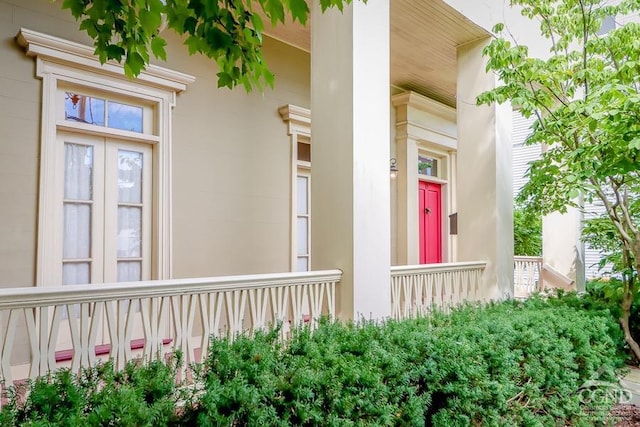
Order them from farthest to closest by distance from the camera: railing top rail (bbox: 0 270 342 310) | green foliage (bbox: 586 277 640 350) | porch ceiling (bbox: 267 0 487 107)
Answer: porch ceiling (bbox: 267 0 487 107), green foliage (bbox: 586 277 640 350), railing top rail (bbox: 0 270 342 310)

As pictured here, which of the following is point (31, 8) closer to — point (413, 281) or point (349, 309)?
point (349, 309)

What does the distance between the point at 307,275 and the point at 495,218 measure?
289cm

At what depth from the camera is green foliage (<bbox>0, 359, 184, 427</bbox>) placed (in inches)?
51.8

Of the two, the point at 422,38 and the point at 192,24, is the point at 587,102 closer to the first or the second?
the point at 422,38

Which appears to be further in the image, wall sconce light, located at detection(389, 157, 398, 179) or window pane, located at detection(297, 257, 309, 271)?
wall sconce light, located at detection(389, 157, 398, 179)

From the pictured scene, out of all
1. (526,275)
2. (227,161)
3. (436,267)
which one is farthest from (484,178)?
(526,275)

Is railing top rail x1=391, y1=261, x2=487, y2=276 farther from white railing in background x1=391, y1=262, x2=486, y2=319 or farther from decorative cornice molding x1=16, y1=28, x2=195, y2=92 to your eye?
decorative cornice molding x1=16, y1=28, x2=195, y2=92

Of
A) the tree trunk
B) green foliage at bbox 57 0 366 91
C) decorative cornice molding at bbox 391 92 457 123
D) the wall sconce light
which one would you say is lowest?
the tree trunk

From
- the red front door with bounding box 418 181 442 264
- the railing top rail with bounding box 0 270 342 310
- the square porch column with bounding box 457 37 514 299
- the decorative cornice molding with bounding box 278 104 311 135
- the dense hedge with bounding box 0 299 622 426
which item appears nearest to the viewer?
the dense hedge with bounding box 0 299 622 426

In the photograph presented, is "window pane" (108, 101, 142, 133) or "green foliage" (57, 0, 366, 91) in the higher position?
"window pane" (108, 101, 142, 133)

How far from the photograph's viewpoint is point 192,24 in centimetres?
183

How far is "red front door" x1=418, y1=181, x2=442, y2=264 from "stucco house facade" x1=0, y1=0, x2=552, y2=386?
90.9 inches

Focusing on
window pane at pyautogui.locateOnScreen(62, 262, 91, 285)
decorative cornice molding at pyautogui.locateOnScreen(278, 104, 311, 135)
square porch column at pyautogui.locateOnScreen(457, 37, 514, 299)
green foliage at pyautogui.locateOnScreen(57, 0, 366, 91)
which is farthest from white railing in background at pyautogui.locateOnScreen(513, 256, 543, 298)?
green foliage at pyautogui.locateOnScreen(57, 0, 366, 91)

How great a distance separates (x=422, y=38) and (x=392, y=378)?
4465 mm
